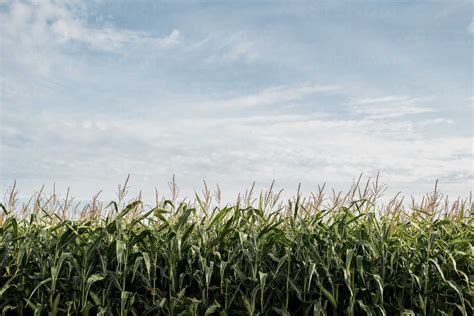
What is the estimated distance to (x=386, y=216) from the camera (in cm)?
382

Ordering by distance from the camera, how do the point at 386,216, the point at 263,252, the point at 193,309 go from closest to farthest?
the point at 193,309, the point at 263,252, the point at 386,216

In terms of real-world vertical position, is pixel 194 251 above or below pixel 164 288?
above

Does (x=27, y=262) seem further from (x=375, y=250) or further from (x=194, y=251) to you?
(x=375, y=250)

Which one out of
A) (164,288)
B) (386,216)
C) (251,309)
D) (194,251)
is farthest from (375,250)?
(164,288)

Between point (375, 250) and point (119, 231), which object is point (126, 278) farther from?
point (375, 250)

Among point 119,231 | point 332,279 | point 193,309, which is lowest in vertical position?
point 193,309

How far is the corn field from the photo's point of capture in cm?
314

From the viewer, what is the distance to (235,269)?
314cm

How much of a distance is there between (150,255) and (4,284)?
0.98 meters

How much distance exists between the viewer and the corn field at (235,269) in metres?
3.14

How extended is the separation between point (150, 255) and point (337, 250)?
1.26 metres

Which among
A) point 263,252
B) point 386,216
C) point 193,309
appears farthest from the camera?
point 386,216

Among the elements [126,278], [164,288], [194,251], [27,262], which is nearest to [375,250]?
[194,251]

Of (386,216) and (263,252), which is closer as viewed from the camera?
(263,252)
